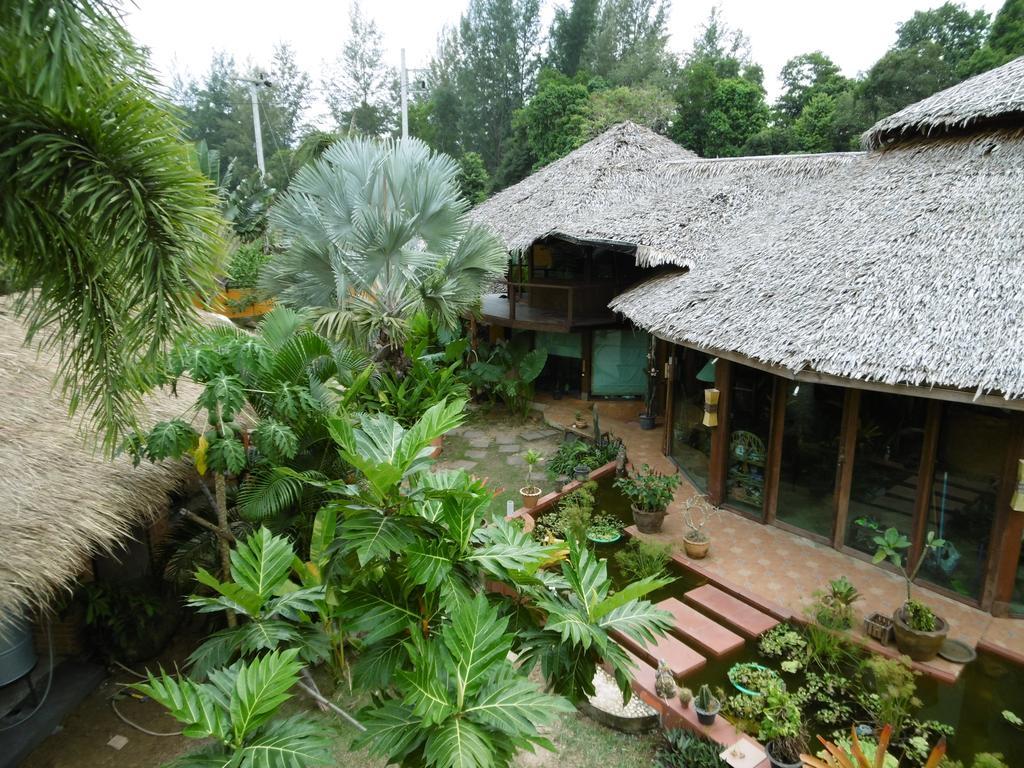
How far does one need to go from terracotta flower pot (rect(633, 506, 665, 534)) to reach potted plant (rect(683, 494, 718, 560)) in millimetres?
343

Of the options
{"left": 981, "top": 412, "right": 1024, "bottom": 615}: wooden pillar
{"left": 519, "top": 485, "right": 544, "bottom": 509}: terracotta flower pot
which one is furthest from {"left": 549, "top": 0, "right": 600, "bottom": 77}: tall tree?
{"left": 981, "top": 412, "right": 1024, "bottom": 615}: wooden pillar

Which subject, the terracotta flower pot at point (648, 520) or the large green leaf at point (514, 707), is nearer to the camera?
the large green leaf at point (514, 707)

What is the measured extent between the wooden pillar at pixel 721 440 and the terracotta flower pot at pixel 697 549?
4.75 feet

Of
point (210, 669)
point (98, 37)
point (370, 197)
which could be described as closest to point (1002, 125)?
point (370, 197)

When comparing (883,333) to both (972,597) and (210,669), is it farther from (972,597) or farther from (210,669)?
(210,669)

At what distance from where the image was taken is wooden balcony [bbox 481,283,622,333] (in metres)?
13.1

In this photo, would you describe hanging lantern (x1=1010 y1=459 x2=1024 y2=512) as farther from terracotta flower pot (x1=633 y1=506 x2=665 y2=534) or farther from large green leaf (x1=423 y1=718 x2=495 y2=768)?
large green leaf (x1=423 y1=718 x2=495 y2=768)

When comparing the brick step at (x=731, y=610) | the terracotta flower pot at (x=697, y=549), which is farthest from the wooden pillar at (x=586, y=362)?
the brick step at (x=731, y=610)

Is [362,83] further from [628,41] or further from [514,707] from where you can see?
[514,707]

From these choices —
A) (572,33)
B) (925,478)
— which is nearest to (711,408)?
(925,478)

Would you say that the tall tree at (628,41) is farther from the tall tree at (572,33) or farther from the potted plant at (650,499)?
the potted plant at (650,499)

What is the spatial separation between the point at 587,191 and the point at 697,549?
8702 millimetres

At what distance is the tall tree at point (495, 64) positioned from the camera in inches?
1487

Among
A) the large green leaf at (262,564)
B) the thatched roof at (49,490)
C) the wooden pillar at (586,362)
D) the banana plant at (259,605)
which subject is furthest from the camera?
the wooden pillar at (586,362)
